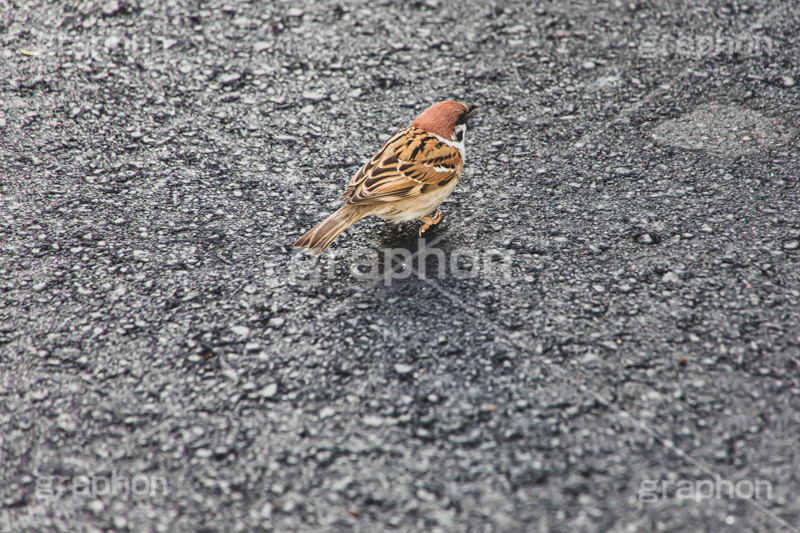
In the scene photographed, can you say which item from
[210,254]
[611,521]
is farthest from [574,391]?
[210,254]

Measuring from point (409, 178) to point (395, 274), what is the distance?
59 centimetres

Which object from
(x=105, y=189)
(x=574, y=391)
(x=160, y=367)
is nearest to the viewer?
(x=574, y=391)

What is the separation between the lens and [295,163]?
447cm

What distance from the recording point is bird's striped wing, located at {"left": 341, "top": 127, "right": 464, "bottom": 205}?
373 centimetres

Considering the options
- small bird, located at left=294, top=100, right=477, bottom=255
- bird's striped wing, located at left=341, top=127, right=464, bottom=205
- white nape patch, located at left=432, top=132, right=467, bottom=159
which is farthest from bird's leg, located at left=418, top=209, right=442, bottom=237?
white nape patch, located at left=432, top=132, right=467, bottom=159

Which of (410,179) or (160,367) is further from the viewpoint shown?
(410,179)

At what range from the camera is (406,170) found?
3.83 m

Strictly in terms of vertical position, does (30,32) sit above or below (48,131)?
above

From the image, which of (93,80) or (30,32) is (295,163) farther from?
(30,32)

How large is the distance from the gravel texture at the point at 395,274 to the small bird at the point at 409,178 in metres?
0.24

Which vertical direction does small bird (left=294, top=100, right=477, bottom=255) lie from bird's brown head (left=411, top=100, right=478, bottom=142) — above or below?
below

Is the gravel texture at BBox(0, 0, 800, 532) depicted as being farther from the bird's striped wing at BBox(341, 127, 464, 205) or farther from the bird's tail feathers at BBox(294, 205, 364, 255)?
the bird's striped wing at BBox(341, 127, 464, 205)

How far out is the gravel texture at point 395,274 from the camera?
2.65 metres

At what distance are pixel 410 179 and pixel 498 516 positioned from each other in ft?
6.63
